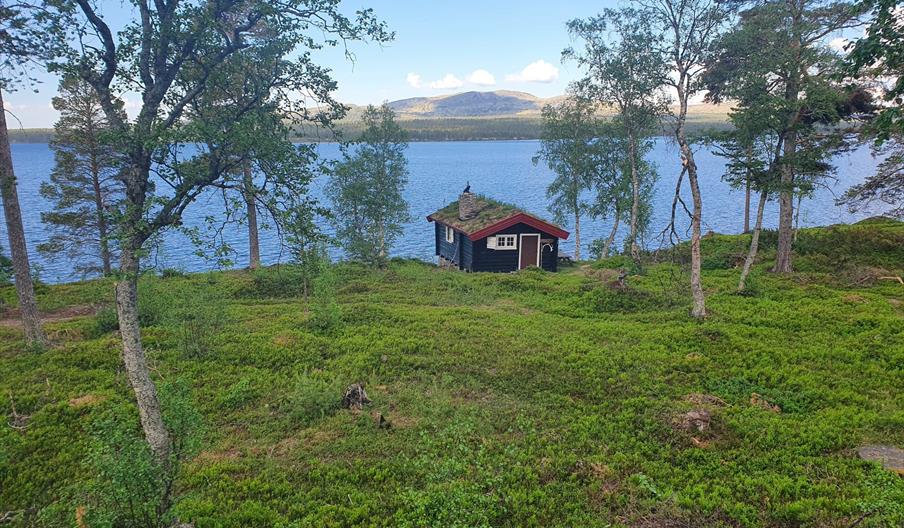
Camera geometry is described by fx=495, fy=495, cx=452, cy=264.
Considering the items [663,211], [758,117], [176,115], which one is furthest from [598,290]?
[663,211]

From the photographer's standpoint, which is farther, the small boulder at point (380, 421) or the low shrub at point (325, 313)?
the low shrub at point (325, 313)

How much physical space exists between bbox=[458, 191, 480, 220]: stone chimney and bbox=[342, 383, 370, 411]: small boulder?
2363 centimetres

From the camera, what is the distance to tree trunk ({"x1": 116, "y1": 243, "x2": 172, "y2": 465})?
25.4 ft

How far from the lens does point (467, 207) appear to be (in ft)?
115

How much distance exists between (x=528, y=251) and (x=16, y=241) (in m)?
25.2

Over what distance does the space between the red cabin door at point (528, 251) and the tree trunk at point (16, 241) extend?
24.3 meters

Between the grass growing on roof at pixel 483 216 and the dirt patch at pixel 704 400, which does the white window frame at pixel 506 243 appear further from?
the dirt patch at pixel 704 400

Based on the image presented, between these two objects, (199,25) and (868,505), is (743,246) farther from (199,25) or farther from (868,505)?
(199,25)

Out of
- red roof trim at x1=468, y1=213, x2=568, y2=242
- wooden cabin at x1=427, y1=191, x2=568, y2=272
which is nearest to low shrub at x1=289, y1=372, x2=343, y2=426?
red roof trim at x1=468, y1=213, x2=568, y2=242

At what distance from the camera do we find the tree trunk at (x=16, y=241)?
44.6ft

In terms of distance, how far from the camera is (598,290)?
2116 centimetres

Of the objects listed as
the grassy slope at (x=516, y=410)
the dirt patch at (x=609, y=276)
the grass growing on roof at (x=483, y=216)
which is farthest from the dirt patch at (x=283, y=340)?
the grass growing on roof at (x=483, y=216)

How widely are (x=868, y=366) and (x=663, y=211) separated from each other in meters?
55.8

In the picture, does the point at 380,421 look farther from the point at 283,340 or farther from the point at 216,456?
the point at 283,340
